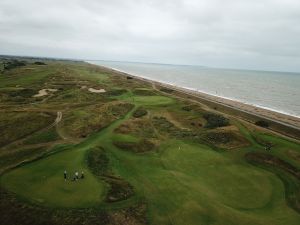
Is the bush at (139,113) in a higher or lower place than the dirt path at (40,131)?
higher

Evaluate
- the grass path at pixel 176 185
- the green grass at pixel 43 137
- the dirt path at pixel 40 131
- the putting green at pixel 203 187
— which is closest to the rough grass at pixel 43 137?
the green grass at pixel 43 137

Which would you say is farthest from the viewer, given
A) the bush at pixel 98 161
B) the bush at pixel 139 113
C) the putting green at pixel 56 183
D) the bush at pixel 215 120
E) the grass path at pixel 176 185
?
the bush at pixel 139 113

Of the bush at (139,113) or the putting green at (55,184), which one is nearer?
the putting green at (55,184)

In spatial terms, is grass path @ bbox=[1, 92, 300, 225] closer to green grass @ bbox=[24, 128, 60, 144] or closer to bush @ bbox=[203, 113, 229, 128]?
green grass @ bbox=[24, 128, 60, 144]

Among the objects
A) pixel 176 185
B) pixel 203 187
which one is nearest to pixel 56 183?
pixel 176 185

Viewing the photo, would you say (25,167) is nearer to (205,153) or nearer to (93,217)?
(93,217)

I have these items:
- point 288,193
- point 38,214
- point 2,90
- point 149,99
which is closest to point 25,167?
point 38,214

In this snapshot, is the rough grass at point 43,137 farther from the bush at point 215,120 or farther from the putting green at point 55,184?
the bush at point 215,120
